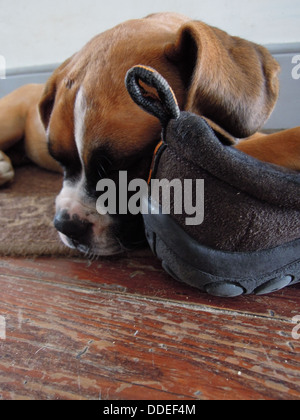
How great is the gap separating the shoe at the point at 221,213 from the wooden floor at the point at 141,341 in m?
0.06

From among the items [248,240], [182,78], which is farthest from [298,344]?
[182,78]

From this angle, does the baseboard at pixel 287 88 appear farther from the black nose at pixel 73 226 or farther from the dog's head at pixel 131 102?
the black nose at pixel 73 226

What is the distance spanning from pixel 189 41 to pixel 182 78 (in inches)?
2.9

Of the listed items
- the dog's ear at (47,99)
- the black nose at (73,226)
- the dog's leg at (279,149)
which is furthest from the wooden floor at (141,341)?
the dog's ear at (47,99)

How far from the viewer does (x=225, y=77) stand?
0.69m

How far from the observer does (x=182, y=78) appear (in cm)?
76

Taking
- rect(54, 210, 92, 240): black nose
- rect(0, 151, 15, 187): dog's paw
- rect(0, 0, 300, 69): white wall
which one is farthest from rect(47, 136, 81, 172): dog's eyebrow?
rect(0, 0, 300, 69): white wall

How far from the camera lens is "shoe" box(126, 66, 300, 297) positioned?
0.53m

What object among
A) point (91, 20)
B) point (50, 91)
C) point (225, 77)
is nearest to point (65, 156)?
point (50, 91)

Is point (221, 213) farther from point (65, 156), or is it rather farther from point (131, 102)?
point (65, 156)

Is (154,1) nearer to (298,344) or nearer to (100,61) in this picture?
(100,61)

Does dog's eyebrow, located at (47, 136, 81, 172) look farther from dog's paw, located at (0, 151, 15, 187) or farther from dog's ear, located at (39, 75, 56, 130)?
dog's paw, located at (0, 151, 15, 187)

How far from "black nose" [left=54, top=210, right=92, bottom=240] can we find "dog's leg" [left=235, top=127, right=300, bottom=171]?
393 millimetres

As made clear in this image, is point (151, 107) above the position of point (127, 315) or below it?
above
